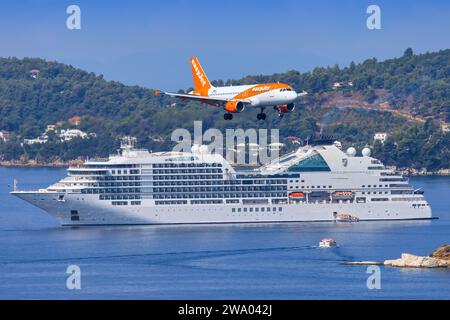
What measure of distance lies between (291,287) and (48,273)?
12.9 m

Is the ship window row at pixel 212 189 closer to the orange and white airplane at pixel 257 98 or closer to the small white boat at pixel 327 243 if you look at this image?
the small white boat at pixel 327 243

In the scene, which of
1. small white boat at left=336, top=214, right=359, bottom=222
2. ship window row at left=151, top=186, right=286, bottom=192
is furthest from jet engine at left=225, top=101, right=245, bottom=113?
small white boat at left=336, top=214, right=359, bottom=222

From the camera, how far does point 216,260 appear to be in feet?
240

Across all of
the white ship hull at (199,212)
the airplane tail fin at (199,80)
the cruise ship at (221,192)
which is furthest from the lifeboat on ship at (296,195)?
the airplane tail fin at (199,80)

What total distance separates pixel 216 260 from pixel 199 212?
22.1 meters

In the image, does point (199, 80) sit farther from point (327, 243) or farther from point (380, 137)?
point (380, 137)

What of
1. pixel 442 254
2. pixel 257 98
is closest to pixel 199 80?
pixel 257 98

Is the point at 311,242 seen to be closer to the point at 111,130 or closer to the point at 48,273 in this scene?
the point at 48,273

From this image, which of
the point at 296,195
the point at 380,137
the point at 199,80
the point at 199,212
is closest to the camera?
the point at 199,80

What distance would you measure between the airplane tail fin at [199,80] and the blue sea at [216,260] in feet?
29.4

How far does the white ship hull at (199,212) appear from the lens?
93.2 m

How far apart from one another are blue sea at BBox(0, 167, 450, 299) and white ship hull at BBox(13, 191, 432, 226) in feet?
4.54

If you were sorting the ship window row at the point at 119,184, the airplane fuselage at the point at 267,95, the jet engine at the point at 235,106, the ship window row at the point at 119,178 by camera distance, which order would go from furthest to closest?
the ship window row at the point at 119,178
the ship window row at the point at 119,184
the airplane fuselage at the point at 267,95
the jet engine at the point at 235,106
